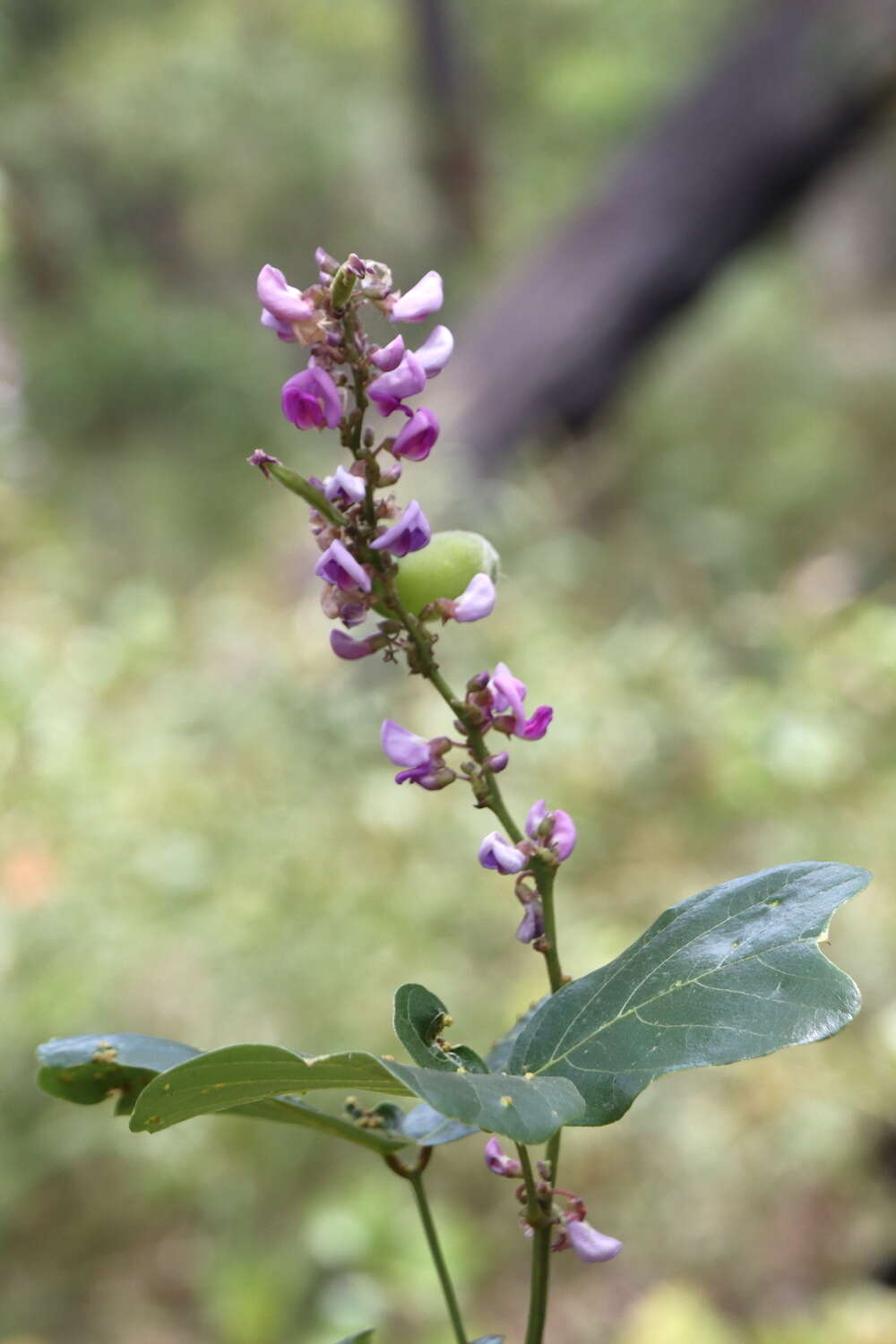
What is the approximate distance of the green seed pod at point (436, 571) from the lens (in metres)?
0.42

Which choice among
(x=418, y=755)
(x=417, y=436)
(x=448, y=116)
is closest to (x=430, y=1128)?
(x=418, y=755)

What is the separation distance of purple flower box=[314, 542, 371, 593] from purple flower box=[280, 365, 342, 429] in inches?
1.6

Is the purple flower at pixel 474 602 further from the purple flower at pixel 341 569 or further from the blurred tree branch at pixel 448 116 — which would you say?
the blurred tree branch at pixel 448 116

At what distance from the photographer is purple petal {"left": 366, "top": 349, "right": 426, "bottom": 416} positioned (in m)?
0.39

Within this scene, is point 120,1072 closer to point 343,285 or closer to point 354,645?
point 354,645

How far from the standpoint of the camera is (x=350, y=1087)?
1.19 feet

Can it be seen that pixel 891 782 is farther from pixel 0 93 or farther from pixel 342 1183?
pixel 0 93

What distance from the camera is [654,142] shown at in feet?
12.3

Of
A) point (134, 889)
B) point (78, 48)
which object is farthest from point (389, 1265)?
point (78, 48)

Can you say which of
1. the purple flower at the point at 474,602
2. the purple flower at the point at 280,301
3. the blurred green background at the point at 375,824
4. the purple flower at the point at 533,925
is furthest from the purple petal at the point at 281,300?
the blurred green background at the point at 375,824

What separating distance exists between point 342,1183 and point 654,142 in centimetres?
321

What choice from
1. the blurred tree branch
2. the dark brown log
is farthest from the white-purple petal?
the blurred tree branch

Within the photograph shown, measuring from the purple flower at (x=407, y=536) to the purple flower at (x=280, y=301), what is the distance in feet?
0.24

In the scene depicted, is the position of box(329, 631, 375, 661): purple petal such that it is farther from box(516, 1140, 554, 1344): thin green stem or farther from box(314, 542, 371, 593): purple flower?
box(516, 1140, 554, 1344): thin green stem
